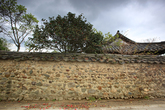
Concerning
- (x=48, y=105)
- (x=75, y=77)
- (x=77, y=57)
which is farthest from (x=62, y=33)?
(x=48, y=105)

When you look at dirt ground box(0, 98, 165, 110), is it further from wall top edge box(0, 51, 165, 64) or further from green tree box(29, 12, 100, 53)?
green tree box(29, 12, 100, 53)

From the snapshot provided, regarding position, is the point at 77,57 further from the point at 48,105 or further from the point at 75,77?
the point at 48,105

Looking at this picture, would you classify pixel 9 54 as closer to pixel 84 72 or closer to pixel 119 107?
pixel 84 72

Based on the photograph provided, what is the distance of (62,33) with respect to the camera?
16.5ft

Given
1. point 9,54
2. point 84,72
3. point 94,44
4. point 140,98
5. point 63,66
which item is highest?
point 94,44

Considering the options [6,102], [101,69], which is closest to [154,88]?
[101,69]

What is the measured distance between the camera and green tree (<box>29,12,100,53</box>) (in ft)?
16.1

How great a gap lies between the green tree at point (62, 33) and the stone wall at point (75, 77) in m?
1.06

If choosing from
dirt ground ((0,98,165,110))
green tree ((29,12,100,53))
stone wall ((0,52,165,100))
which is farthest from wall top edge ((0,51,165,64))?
dirt ground ((0,98,165,110))

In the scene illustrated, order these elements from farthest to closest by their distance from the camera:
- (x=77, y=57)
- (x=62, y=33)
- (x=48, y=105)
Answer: (x=62, y=33) → (x=77, y=57) → (x=48, y=105)

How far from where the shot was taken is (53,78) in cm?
425

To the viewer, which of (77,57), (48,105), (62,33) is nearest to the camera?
(48,105)

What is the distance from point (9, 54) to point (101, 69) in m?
4.75

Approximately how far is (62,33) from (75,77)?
2649 millimetres
